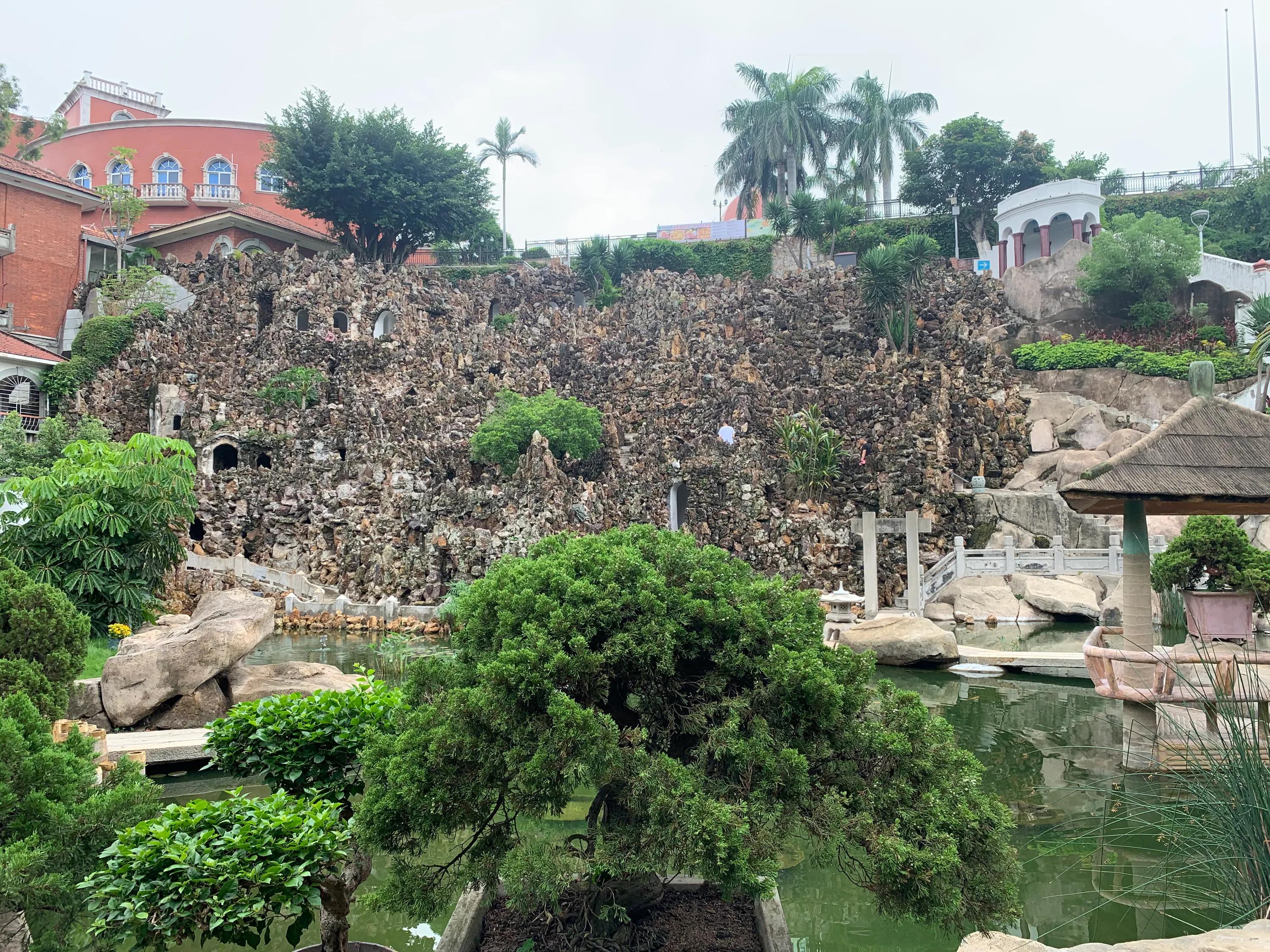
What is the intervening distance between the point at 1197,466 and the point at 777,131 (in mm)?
33129

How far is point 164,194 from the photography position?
1312 inches

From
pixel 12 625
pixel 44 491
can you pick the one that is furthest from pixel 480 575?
pixel 12 625

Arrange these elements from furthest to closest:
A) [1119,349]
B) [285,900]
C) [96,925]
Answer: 1. [1119,349]
2. [285,900]
3. [96,925]

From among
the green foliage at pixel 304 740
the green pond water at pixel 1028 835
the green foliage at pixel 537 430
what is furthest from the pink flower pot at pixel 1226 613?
the green foliage at pixel 537 430

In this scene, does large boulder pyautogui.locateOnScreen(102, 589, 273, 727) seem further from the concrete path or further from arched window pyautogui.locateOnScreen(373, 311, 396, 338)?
arched window pyautogui.locateOnScreen(373, 311, 396, 338)

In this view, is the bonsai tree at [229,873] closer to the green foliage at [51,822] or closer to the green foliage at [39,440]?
the green foliage at [51,822]

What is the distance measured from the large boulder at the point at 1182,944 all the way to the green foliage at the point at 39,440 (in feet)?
65.5

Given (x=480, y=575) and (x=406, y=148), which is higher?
(x=406, y=148)

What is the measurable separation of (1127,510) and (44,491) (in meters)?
13.5

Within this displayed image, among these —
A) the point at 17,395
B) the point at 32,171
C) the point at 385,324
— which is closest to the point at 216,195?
the point at 32,171

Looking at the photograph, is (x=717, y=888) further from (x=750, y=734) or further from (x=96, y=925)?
(x=96, y=925)

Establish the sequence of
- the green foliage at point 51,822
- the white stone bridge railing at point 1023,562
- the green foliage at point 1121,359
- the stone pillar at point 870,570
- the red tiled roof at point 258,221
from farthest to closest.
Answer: the red tiled roof at point 258,221 < the green foliage at point 1121,359 < the white stone bridge railing at point 1023,562 < the stone pillar at point 870,570 < the green foliage at point 51,822

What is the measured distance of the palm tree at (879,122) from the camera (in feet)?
124

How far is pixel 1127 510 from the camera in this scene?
29.8ft
